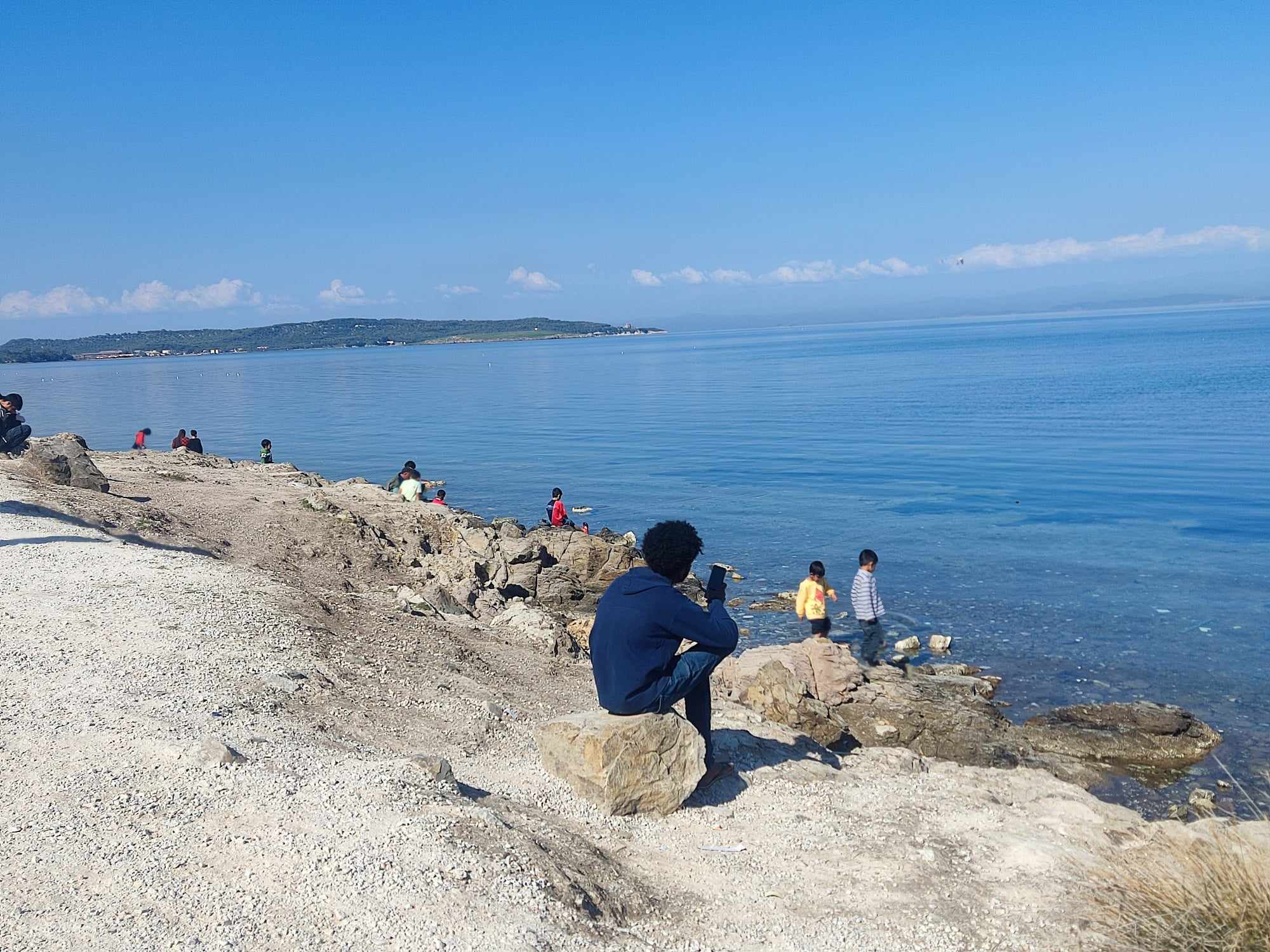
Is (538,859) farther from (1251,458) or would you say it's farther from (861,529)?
(1251,458)

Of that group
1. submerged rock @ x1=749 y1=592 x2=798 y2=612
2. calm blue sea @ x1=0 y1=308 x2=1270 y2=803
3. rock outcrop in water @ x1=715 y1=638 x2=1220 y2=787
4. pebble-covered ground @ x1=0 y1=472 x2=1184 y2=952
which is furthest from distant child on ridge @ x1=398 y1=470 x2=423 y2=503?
pebble-covered ground @ x1=0 y1=472 x2=1184 y2=952

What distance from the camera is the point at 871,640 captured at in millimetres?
14750

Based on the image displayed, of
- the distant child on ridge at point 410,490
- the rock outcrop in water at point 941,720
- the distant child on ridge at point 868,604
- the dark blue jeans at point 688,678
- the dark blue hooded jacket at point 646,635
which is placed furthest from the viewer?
the distant child on ridge at point 410,490

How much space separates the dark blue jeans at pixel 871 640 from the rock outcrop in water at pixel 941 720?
1.07 m

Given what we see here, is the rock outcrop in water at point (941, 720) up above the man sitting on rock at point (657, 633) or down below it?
below

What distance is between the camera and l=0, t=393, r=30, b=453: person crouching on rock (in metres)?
19.6

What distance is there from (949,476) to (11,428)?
26677 mm

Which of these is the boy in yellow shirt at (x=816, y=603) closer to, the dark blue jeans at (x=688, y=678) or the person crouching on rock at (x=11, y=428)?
the dark blue jeans at (x=688, y=678)

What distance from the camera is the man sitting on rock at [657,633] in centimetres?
720

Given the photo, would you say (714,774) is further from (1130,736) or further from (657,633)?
(1130,736)

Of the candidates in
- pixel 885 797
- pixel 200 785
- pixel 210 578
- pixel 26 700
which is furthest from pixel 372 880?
pixel 210 578

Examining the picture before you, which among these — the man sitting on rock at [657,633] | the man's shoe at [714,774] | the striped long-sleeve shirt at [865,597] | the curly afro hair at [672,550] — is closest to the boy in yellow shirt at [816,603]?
the striped long-sleeve shirt at [865,597]

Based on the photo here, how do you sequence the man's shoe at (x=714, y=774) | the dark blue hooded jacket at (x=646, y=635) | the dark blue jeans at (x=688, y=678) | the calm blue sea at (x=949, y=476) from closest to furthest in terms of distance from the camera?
the dark blue hooded jacket at (x=646, y=635), the dark blue jeans at (x=688, y=678), the man's shoe at (x=714, y=774), the calm blue sea at (x=949, y=476)

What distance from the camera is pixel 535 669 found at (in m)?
12.2
